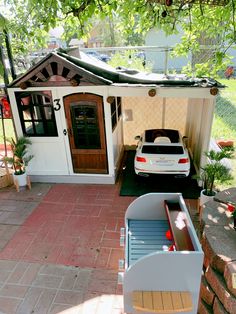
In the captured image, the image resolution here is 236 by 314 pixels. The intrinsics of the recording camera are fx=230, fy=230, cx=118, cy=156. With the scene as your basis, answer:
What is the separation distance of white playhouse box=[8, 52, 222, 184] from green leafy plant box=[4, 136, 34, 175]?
0.19 metres

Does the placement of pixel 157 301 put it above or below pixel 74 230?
above

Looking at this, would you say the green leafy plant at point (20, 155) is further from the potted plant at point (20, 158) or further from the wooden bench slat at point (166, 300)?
the wooden bench slat at point (166, 300)

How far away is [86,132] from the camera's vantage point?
6039 mm

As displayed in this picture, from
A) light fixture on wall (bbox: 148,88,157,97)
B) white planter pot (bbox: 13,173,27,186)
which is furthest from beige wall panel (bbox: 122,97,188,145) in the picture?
white planter pot (bbox: 13,173,27,186)

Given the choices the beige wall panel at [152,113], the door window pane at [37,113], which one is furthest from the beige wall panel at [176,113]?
the door window pane at [37,113]

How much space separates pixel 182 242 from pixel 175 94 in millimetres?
3584

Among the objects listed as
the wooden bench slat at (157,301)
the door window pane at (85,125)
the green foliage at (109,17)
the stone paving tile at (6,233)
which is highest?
the green foliage at (109,17)

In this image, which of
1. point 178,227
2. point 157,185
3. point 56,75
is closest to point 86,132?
point 56,75

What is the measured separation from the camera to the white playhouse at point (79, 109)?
17.2 feet

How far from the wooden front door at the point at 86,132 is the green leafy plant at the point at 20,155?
3.93 feet

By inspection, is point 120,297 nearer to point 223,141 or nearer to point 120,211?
point 120,211

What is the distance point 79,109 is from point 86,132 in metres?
0.62

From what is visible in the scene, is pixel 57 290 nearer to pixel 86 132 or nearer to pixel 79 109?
pixel 86 132

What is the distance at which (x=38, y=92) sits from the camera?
5.74 metres
